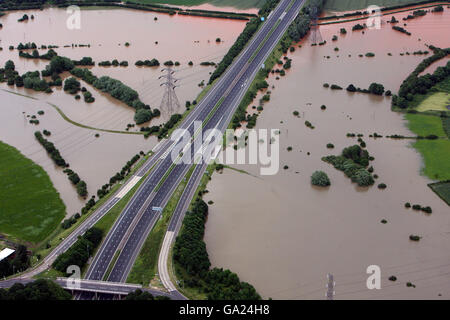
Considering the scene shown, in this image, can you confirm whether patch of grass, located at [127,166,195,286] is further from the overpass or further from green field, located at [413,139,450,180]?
green field, located at [413,139,450,180]

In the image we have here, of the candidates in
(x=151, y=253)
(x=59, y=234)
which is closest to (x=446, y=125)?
(x=151, y=253)

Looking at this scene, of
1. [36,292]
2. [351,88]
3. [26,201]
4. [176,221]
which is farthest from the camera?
[351,88]

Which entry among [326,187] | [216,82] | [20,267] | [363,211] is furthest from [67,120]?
[363,211]

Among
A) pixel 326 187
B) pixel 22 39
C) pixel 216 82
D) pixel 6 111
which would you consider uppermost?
pixel 22 39

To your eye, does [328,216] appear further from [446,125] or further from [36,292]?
[36,292]

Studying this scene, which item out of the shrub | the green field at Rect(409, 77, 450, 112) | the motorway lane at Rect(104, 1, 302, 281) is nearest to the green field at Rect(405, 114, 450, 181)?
the green field at Rect(409, 77, 450, 112)

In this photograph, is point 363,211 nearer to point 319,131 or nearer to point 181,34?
point 319,131
